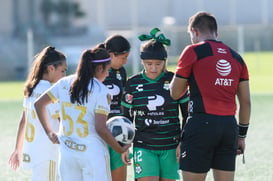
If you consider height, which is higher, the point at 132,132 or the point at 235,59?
the point at 235,59

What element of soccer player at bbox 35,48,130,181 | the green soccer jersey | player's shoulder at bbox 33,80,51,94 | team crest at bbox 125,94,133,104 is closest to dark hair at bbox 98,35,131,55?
the green soccer jersey

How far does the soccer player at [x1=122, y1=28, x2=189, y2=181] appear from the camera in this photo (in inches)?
276

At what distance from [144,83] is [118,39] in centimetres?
51

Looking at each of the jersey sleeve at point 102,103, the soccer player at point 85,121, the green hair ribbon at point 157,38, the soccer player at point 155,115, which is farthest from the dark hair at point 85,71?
the green hair ribbon at point 157,38

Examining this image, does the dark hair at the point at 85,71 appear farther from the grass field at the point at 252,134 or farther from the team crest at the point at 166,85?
the grass field at the point at 252,134

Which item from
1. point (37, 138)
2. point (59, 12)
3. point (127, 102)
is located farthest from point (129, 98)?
point (59, 12)

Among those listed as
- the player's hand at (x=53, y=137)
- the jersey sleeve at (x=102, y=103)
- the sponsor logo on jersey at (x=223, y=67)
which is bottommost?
the player's hand at (x=53, y=137)

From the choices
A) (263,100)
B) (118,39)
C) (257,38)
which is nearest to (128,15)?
(257,38)

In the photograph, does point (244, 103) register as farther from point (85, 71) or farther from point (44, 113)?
point (44, 113)

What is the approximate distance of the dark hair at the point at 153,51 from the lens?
6949mm

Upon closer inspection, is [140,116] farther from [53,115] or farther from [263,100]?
[263,100]

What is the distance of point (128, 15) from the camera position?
46.5m

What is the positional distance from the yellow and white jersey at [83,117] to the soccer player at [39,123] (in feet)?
2.24

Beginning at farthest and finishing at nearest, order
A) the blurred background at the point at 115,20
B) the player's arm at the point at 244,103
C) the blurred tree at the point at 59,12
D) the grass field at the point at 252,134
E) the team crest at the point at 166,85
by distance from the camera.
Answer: the blurred tree at the point at 59,12, the blurred background at the point at 115,20, the grass field at the point at 252,134, the team crest at the point at 166,85, the player's arm at the point at 244,103
